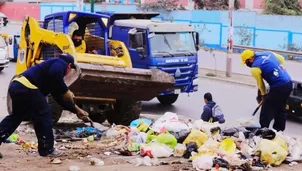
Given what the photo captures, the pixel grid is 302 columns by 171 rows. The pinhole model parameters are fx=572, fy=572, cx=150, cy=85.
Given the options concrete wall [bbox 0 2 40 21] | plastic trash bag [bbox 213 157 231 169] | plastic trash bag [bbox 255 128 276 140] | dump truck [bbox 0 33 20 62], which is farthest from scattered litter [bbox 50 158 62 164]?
concrete wall [bbox 0 2 40 21]

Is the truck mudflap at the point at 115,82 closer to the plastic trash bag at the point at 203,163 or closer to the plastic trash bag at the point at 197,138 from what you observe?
the plastic trash bag at the point at 197,138

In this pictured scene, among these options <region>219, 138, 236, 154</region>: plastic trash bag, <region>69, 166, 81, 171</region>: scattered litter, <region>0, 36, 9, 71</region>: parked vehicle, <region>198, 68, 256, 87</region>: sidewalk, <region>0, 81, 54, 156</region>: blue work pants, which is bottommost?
<region>198, 68, 256, 87</region>: sidewalk

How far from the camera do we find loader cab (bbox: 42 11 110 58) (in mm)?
12195

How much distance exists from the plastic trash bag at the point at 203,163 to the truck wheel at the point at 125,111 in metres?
4.33

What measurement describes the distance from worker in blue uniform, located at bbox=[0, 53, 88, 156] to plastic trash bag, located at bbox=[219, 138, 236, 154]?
2.26 m

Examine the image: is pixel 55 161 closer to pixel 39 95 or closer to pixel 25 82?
pixel 39 95

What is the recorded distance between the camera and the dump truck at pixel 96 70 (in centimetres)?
1034

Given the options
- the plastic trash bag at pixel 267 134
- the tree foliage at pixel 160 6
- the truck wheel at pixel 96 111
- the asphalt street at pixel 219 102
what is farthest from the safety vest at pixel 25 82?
the tree foliage at pixel 160 6

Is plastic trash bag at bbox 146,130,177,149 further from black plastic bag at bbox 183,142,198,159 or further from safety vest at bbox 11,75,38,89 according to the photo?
safety vest at bbox 11,75,38,89

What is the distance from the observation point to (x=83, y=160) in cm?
788

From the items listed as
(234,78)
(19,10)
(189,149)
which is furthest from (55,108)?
(19,10)

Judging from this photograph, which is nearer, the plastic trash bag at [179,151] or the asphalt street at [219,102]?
the plastic trash bag at [179,151]

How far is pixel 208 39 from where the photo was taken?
103 feet

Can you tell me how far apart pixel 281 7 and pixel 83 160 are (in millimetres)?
29227
